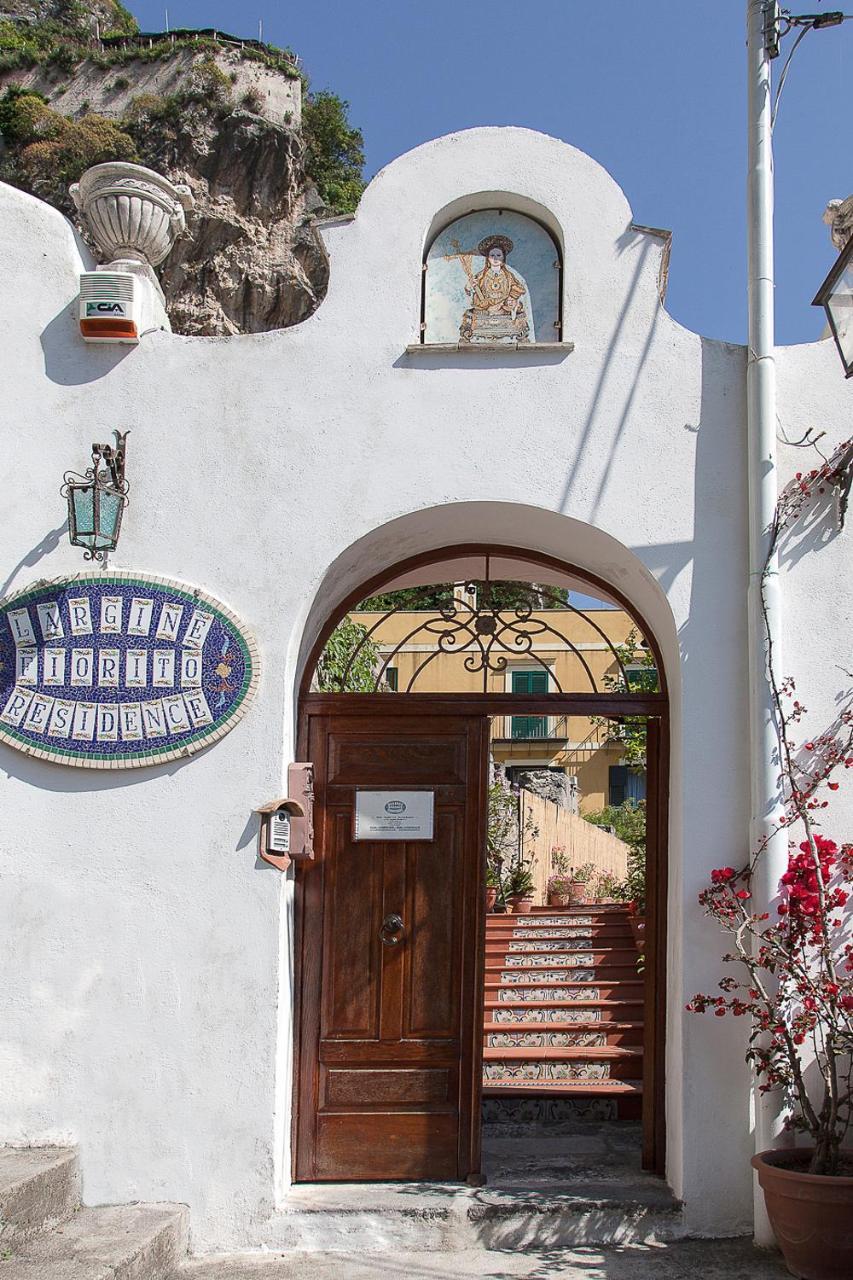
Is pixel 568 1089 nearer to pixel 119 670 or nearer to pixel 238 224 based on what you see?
pixel 119 670

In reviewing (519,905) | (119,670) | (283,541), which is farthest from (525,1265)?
(519,905)

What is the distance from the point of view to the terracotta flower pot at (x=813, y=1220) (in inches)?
179

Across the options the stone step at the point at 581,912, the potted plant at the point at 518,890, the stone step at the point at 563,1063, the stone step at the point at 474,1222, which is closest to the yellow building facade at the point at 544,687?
the potted plant at the point at 518,890

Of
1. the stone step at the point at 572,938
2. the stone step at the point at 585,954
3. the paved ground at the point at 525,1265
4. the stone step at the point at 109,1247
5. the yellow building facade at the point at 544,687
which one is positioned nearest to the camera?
the stone step at the point at 109,1247

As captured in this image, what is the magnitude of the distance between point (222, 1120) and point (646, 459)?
3.60 m

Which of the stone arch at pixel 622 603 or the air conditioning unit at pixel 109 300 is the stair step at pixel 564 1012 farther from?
the air conditioning unit at pixel 109 300

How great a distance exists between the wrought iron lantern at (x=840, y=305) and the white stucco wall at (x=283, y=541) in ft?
1.98

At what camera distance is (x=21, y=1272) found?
4227 mm

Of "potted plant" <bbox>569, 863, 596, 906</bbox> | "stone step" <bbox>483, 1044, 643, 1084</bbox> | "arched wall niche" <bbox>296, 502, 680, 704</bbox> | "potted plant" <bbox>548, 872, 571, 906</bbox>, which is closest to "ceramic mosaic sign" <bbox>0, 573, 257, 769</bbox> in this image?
"arched wall niche" <bbox>296, 502, 680, 704</bbox>

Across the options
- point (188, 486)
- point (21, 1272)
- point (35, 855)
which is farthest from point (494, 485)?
point (21, 1272)

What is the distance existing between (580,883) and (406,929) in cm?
956

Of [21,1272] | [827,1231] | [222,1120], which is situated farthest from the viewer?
[222,1120]

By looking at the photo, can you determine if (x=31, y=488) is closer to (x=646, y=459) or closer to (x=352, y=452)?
(x=352, y=452)

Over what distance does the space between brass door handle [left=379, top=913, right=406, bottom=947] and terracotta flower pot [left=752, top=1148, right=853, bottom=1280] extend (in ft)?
6.41
